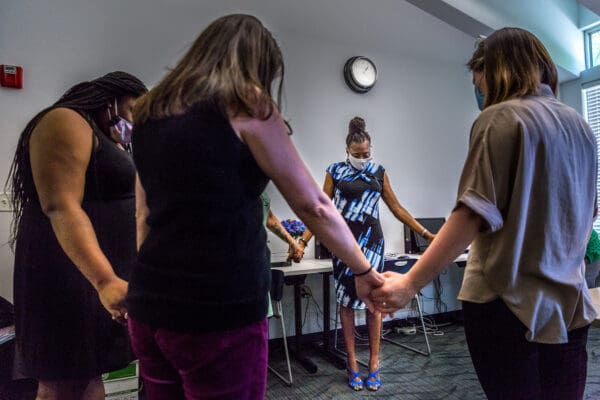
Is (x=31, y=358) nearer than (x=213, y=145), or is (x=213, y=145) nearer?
(x=213, y=145)

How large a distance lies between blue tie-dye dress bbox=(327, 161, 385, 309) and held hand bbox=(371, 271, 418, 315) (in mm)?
1561

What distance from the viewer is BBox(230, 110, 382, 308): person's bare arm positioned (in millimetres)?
747

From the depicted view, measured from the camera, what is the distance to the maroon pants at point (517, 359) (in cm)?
90

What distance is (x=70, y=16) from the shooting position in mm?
3088

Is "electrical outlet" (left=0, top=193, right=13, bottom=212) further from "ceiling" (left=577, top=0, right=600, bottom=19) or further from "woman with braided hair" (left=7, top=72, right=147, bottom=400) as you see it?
"ceiling" (left=577, top=0, right=600, bottom=19)

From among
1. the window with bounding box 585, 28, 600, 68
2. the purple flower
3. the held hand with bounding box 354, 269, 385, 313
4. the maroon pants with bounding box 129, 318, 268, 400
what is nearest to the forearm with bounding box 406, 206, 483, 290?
the held hand with bounding box 354, 269, 385, 313

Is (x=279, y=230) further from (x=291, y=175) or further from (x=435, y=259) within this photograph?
(x=291, y=175)

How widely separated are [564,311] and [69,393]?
121 cm

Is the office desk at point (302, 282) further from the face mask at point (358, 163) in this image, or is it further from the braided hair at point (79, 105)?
the braided hair at point (79, 105)

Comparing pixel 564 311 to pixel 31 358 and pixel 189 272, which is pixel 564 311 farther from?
pixel 31 358

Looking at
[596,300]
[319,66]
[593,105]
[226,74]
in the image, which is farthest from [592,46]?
[226,74]

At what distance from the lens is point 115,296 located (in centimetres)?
96

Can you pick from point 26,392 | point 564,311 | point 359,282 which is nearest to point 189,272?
point 359,282

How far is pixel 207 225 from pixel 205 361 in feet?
0.77
